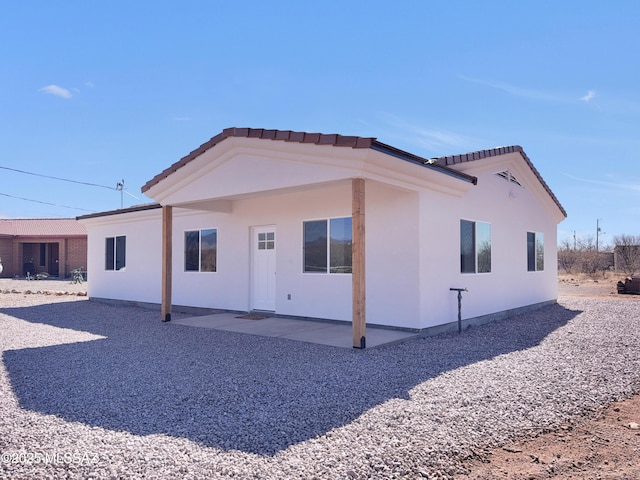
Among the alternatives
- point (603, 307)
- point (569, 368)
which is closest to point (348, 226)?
point (569, 368)

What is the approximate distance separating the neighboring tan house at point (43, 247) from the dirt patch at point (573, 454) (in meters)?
30.3

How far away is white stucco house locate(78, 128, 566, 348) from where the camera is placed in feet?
25.9

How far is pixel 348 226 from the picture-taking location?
31.4 ft

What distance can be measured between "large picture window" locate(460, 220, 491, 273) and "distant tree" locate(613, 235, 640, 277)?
23479 mm

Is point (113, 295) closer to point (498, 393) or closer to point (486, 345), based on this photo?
point (486, 345)

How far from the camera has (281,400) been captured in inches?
186

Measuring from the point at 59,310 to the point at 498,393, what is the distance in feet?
43.3

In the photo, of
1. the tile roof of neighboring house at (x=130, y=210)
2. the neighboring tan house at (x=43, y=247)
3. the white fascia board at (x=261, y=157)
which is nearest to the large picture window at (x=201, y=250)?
the tile roof of neighboring house at (x=130, y=210)

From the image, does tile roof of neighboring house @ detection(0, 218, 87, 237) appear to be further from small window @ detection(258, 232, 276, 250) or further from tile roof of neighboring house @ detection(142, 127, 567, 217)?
tile roof of neighboring house @ detection(142, 127, 567, 217)

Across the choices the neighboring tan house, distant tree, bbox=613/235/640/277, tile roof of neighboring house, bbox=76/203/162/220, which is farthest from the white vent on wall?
the neighboring tan house

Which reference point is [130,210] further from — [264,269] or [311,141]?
[311,141]

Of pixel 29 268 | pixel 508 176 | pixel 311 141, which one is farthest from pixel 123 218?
pixel 29 268

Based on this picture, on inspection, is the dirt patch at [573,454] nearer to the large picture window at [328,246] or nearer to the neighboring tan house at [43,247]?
the large picture window at [328,246]

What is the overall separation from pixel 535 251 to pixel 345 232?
739 cm
